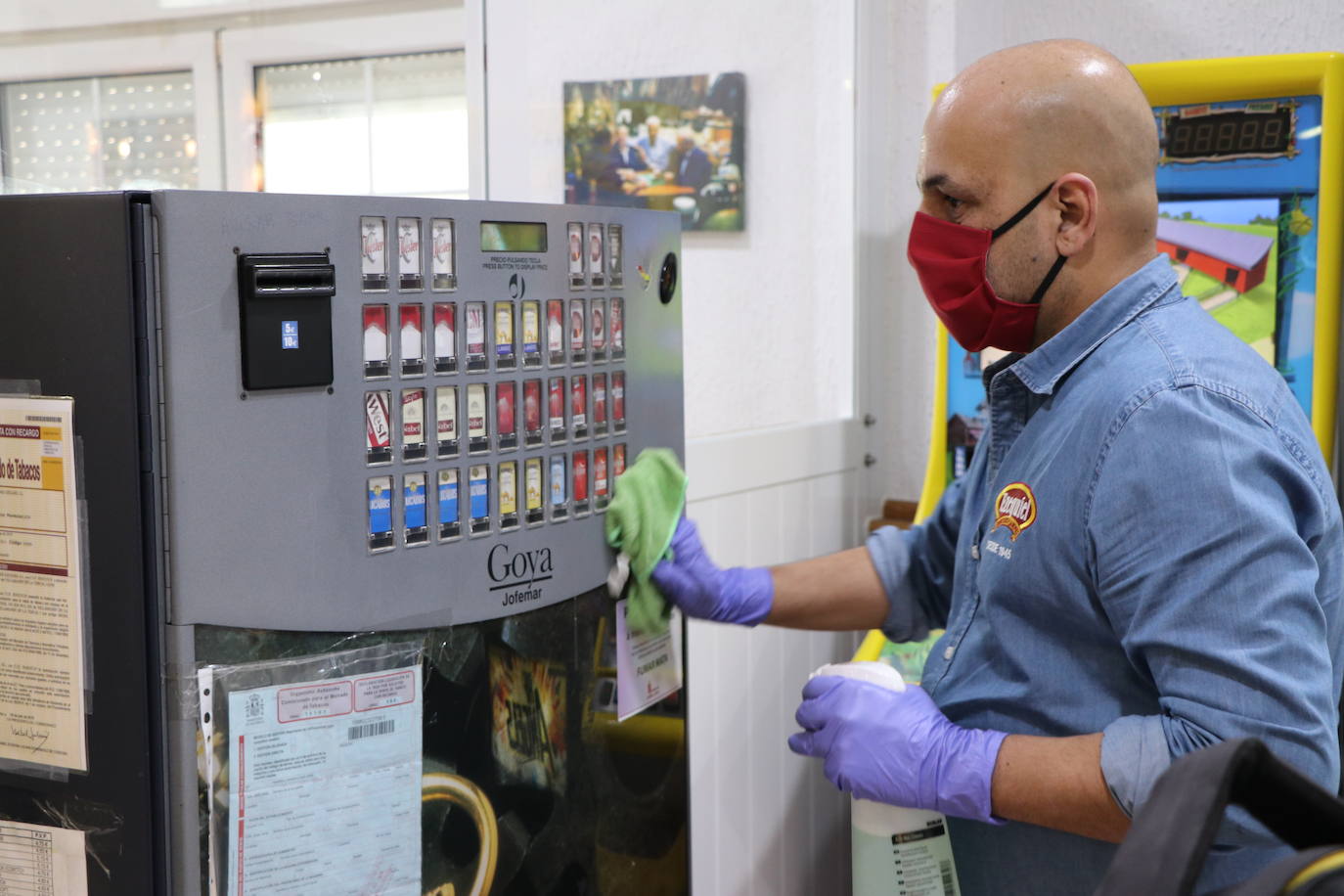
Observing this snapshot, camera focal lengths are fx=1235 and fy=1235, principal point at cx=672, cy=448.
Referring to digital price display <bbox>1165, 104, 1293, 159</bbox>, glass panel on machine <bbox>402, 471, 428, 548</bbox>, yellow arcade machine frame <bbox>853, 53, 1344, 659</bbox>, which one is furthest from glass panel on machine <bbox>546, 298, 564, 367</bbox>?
digital price display <bbox>1165, 104, 1293, 159</bbox>

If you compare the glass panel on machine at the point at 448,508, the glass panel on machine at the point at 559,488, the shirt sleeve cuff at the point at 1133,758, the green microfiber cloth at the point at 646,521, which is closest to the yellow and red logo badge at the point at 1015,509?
the shirt sleeve cuff at the point at 1133,758

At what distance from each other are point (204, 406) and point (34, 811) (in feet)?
1.30

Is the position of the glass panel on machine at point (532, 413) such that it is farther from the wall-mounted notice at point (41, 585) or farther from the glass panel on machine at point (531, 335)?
the wall-mounted notice at point (41, 585)

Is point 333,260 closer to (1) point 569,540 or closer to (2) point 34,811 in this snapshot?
(1) point 569,540

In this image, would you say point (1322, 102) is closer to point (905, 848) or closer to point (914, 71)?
point (914, 71)

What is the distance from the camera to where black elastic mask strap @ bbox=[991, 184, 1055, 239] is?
4.47 feet

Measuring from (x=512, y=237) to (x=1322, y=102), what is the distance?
5.53ft

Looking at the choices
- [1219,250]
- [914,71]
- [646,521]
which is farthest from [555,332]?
[914,71]

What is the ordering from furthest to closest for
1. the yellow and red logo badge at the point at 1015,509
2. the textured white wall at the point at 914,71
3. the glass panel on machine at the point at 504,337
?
the textured white wall at the point at 914,71
the yellow and red logo badge at the point at 1015,509
the glass panel on machine at the point at 504,337

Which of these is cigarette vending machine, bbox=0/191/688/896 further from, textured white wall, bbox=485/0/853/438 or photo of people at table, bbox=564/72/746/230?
photo of people at table, bbox=564/72/746/230

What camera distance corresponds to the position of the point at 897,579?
70.7 inches

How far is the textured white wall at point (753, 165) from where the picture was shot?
202 cm

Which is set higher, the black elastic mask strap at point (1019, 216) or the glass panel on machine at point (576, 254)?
the black elastic mask strap at point (1019, 216)

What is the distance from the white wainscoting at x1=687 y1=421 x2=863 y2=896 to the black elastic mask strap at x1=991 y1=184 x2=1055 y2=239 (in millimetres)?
695
